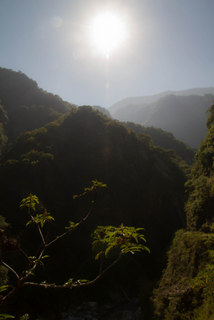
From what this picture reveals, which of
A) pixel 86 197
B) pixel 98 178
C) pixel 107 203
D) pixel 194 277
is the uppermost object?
pixel 98 178

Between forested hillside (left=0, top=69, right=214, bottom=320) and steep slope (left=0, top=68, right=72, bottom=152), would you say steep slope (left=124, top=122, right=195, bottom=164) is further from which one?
steep slope (left=0, top=68, right=72, bottom=152)

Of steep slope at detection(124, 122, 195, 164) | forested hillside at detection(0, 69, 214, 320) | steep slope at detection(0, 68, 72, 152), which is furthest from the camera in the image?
steep slope at detection(124, 122, 195, 164)

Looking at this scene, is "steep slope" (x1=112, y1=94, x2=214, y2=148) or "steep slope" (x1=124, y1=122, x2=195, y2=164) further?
"steep slope" (x1=112, y1=94, x2=214, y2=148)

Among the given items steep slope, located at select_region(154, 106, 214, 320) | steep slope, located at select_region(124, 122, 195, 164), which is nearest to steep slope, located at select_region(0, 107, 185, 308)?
steep slope, located at select_region(154, 106, 214, 320)

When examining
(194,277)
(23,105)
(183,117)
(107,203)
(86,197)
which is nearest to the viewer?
(194,277)

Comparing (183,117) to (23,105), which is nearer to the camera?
(23,105)

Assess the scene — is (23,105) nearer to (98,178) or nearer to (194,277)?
(98,178)

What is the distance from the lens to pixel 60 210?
20.5 meters

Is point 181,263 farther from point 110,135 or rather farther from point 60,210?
point 110,135

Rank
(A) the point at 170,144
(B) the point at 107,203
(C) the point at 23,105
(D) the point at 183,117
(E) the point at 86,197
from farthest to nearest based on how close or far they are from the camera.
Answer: (D) the point at 183,117, (C) the point at 23,105, (A) the point at 170,144, (E) the point at 86,197, (B) the point at 107,203

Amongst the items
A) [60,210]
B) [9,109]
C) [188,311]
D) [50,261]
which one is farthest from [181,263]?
[9,109]

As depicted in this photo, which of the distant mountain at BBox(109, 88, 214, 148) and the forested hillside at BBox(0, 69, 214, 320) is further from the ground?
the distant mountain at BBox(109, 88, 214, 148)

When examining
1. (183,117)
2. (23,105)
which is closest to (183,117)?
(183,117)

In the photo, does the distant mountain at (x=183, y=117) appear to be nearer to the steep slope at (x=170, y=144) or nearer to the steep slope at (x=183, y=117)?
the steep slope at (x=183, y=117)
